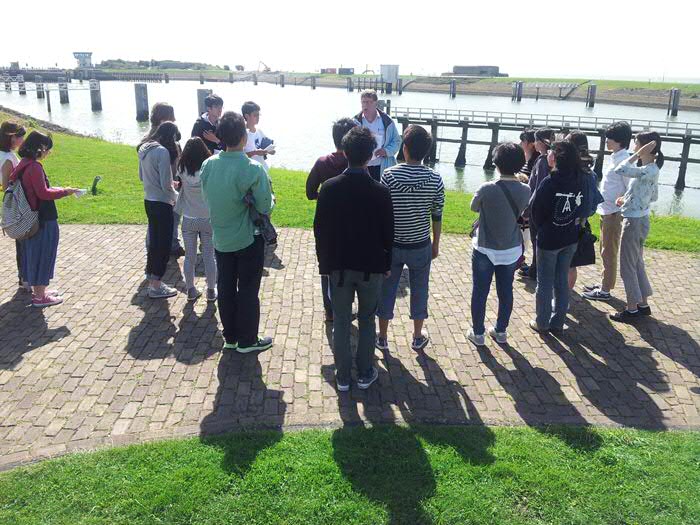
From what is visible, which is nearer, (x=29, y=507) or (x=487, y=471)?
(x=29, y=507)

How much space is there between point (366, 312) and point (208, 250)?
2459 mm

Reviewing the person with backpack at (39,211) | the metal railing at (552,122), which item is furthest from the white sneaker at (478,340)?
the metal railing at (552,122)

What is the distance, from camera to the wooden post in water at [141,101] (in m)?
46.4

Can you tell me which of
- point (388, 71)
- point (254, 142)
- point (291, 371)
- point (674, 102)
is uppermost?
point (388, 71)

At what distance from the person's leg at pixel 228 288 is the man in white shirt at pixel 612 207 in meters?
3.99

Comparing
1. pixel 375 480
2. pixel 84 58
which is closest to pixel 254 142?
pixel 375 480

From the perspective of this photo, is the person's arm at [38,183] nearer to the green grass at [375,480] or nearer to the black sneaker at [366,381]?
the green grass at [375,480]

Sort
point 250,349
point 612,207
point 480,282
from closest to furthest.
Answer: point 250,349 → point 480,282 → point 612,207

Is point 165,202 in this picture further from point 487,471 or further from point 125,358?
point 487,471

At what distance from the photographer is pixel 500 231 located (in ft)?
16.5

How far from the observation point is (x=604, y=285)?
675 centimetres

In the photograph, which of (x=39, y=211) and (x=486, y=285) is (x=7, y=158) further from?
(x=486, y=285)

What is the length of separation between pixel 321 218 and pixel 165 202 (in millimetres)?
2831

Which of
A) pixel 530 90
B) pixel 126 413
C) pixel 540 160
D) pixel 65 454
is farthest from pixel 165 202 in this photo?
pixel 530 90
